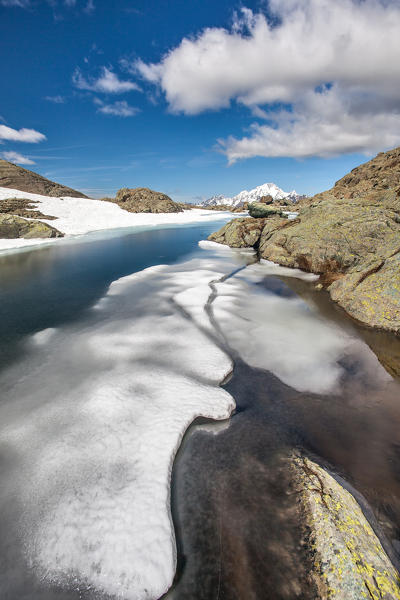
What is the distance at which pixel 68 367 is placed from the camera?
7.16 m

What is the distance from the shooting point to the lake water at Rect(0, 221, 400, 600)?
3.17 meters

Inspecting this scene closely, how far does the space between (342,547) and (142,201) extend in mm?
91464

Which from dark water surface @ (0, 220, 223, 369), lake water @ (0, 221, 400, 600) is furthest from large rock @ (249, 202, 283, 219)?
lake water @ (0, 221, 400, 600)

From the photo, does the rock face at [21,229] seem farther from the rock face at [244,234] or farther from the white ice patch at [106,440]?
the white ice patch at [106,440]

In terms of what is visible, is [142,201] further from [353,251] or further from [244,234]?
[353,251]

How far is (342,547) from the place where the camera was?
3074mm

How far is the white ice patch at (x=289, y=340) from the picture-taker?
6.86m

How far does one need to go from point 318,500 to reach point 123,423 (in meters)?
3.68

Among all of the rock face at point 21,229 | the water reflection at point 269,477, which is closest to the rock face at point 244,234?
the water reflection at point 269,477

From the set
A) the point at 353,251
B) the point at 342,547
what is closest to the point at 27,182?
the point at 353,251

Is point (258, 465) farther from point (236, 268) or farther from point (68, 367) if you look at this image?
point (236, 268)

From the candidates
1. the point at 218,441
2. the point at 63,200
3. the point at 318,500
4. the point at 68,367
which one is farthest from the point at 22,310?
the point at 63,200

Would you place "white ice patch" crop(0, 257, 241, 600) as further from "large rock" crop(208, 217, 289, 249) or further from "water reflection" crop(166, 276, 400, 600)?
"large rock" crop(208, 217, 289, 249)

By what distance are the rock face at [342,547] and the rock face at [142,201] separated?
79188 mm
